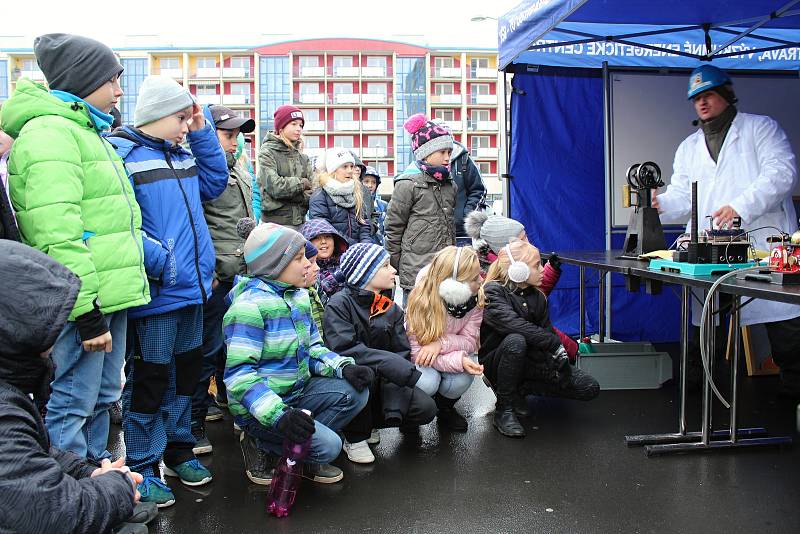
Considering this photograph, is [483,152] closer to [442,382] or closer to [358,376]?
[442,382]

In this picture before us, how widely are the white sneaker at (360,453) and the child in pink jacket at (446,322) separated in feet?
1.52

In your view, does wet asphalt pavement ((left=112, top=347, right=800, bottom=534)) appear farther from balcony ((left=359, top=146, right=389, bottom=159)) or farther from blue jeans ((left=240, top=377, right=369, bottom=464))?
balcony ((left=359, top=146, right=389, bottom=159))

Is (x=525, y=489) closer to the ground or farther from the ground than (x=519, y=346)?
closer to the ground


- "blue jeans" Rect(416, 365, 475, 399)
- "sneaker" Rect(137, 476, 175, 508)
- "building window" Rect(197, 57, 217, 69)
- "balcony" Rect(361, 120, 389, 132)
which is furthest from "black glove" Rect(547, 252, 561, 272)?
"building window" Rect(197, 57, 217, 69)

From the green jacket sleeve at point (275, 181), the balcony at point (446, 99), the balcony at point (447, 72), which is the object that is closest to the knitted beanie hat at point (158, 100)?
the green jacket sleeve at point (275, 181)

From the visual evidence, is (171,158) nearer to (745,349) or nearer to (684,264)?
(684,264)

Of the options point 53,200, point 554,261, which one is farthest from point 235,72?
point 53,200

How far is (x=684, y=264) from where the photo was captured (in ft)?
11.1

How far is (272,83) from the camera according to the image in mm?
78875

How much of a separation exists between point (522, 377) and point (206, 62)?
81401 mm

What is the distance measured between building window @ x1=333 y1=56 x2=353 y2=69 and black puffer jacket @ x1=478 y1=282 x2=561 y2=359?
78611 millimetres

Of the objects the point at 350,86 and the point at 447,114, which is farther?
the point at 350,86

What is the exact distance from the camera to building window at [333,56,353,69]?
262 ft

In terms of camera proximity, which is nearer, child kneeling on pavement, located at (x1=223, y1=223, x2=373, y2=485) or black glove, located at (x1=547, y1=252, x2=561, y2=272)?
child kneeling on pavement, located at (x1=223, y1=223, x2=373, y2=485)
